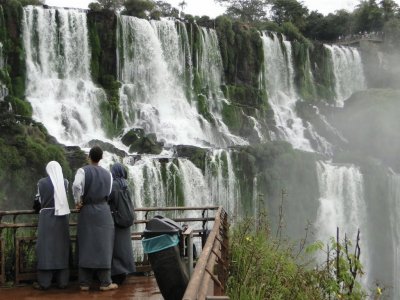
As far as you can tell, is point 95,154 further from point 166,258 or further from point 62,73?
point 62,73

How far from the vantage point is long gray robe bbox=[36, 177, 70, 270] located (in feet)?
18.6

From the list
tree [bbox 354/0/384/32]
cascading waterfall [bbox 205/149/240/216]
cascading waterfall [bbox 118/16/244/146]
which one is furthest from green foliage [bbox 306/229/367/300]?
tree [bbox 354/0/384/32]

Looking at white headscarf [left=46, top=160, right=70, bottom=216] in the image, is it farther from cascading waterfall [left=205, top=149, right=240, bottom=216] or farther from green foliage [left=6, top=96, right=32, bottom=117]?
green foliage [left=6, top=96, right=32, bottom=117]

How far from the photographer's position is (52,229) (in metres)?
5.70

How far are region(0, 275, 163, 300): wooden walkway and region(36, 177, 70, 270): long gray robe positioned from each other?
26cm

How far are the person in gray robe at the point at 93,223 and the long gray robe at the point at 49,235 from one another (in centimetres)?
21

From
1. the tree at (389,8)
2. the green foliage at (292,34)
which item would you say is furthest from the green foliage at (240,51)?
the tree at (389,8)

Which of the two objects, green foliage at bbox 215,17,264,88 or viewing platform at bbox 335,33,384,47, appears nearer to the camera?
green foliage at bbox 215,17,264,88

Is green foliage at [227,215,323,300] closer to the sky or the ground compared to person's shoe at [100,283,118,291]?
closer to the sky

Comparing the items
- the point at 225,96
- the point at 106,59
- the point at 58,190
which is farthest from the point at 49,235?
the point at 225,96

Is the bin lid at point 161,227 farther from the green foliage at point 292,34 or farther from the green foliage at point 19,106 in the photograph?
the green foliage at point 292,34

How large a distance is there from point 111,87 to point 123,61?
172 centimetres

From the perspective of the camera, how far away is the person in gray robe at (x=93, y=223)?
5.55m

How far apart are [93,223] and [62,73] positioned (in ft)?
64.0
